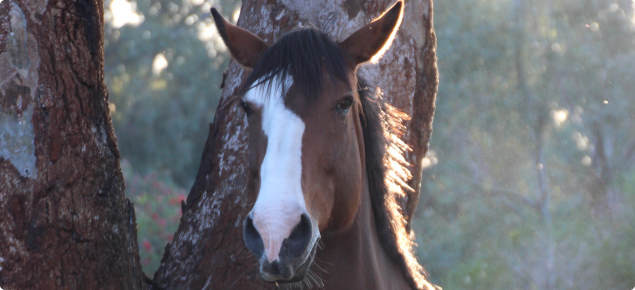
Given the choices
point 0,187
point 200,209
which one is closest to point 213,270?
point 200,209

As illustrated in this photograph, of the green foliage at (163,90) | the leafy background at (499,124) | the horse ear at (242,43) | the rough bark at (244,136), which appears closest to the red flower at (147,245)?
the rough bark at (244,136)

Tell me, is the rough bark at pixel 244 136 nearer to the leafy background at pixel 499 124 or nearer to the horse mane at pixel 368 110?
the horse mane at pixel 368 110

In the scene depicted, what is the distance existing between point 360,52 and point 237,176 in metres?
1.11

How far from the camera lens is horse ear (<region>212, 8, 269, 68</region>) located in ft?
8.32

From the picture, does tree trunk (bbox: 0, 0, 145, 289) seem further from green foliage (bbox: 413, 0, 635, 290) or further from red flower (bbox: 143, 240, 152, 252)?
green foliage (bbox: 413, 0, 635, 290)

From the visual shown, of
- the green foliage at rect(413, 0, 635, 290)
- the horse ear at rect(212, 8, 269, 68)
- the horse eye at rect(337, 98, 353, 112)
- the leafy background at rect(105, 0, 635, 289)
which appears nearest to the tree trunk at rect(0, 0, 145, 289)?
the horse ear at rect(212, 8, 269, 68)

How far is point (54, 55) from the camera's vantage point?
7.42 feet

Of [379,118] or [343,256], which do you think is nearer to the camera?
[343,256]

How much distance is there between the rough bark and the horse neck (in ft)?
1.38

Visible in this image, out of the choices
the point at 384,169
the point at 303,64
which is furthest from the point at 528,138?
the point at 303,64

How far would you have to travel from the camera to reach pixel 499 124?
1961 cm

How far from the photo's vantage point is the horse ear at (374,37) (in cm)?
242

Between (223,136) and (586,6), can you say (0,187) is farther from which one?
(586,6)

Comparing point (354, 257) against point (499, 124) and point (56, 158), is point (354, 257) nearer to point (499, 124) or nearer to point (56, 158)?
point (56, 158)
